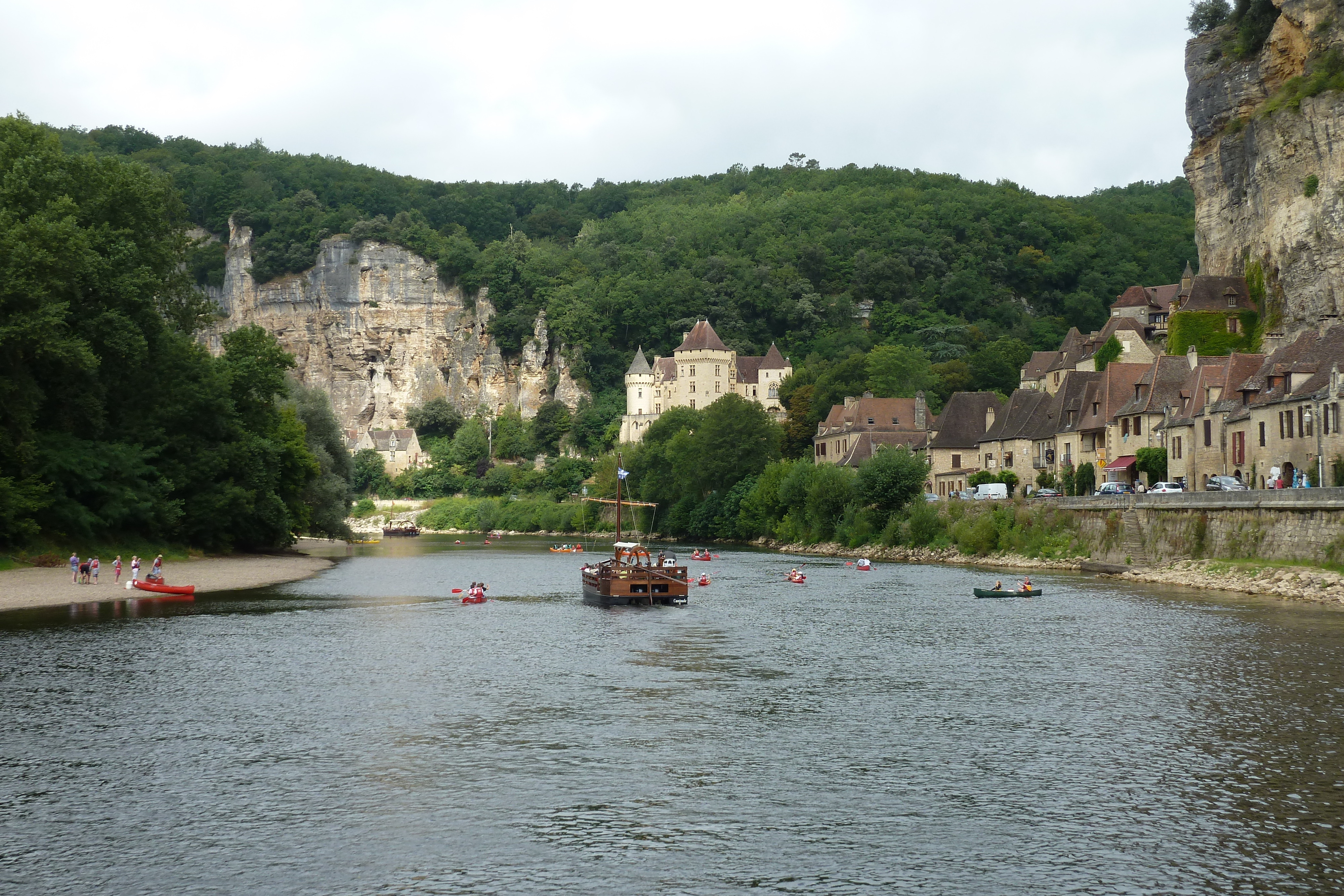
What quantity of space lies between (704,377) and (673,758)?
146m

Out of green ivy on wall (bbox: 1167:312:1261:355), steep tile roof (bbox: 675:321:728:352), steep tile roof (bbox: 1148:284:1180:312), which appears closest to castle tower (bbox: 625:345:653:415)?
steep tile roof (bbox: 675:321:728:352)

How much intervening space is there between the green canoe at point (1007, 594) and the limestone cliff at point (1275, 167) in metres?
35.0

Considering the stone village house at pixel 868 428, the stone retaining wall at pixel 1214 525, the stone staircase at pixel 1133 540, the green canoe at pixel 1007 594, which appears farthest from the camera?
the stone village house at pixel 868 428

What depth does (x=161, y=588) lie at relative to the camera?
47.2 m

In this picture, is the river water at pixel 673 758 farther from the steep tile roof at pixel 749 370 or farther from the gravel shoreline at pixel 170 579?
the steep tile roof at pixel 749 370

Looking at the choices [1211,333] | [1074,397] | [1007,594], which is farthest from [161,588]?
[1211,333]

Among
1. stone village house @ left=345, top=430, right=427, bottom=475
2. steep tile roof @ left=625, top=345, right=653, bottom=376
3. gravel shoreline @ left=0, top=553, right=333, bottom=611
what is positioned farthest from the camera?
stone village house @ left=345, top=430, right=427, bottom=475

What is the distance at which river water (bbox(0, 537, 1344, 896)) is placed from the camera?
49.4 ft

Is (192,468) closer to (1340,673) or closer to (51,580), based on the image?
(51,580)

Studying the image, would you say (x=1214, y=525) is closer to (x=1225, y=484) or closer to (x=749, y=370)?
(x=1225, y=484)

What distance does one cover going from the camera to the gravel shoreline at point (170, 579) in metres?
43.2

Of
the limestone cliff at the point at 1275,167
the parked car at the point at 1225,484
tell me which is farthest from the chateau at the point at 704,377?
the parked car at the point at 1225,484

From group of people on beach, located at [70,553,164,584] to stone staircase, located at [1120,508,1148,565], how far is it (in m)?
42.2

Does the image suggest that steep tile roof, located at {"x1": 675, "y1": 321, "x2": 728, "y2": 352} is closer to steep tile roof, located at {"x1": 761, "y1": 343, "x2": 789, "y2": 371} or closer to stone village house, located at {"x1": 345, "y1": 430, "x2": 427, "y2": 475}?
steep tile roof, located at {"x1": 761, "y1": 343, "x2": 789, "y2": 371}
